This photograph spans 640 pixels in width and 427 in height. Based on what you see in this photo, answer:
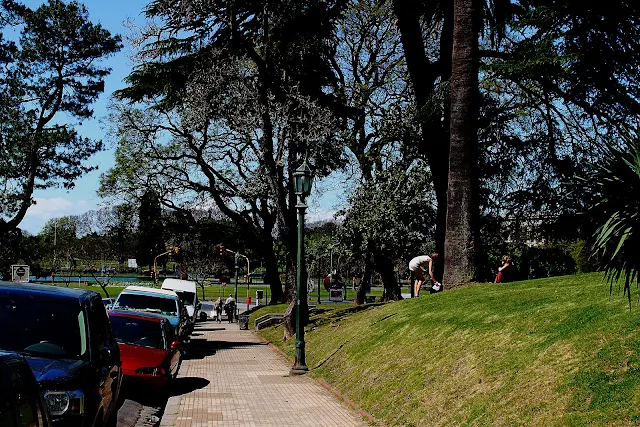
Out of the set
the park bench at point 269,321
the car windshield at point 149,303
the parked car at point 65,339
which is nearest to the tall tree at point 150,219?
the park bench at point 269,321

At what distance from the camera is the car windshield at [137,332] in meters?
14.3

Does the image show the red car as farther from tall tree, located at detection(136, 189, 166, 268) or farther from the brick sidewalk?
tall tree, located at detection(136, 189, 166, 268)

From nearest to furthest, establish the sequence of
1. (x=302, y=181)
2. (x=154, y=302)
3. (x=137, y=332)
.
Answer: (x=137, y=332) < (x=302, y=181) < (x=154, y=302)

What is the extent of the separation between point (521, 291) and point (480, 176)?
33.4 feet

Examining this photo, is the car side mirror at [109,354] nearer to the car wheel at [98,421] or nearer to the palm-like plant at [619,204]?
the car wheel at [98,421]

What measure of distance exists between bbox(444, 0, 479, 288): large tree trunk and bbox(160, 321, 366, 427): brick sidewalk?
4707mm

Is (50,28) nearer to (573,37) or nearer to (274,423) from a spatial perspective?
(573,37)

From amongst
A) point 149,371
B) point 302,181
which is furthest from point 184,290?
point 149,371

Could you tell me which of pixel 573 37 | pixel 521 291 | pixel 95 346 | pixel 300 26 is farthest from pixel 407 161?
pixel 95 346

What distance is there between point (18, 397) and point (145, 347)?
33.0ft

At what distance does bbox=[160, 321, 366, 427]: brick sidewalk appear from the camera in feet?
38.0

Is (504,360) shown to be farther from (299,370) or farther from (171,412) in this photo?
(299,370)

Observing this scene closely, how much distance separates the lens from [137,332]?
1466 centimetres

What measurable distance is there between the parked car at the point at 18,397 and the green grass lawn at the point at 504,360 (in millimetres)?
4966
